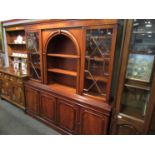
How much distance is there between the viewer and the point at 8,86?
3.25m

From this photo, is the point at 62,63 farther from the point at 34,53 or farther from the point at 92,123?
the point at 92,123

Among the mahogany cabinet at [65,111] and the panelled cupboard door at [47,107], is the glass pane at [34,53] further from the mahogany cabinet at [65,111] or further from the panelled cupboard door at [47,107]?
the panelled cupboard door at [47,107]

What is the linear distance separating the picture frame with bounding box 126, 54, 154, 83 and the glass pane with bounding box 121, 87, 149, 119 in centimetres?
17

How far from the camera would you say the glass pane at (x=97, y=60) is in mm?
1603

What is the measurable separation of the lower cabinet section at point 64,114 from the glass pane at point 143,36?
→ 1.00 meters

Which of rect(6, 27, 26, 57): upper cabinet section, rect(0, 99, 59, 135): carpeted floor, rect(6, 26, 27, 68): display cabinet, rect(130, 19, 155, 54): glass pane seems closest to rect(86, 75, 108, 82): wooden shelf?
rect(130, 19, 155, 54): glass pane

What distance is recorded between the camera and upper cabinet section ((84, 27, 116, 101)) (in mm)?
1558

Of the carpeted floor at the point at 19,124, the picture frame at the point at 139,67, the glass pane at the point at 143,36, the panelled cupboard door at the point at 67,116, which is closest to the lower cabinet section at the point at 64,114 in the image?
the panelled cupboard door at the point at 67,116

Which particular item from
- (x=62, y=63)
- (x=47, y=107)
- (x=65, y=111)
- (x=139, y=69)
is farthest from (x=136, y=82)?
(x=47, y=107)

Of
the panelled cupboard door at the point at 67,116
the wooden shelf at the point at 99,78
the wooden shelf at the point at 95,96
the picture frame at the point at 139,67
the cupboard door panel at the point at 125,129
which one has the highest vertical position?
the picture frame at the point at 139,67

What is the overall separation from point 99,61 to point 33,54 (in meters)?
1.55

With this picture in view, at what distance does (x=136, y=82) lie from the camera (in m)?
1.40
